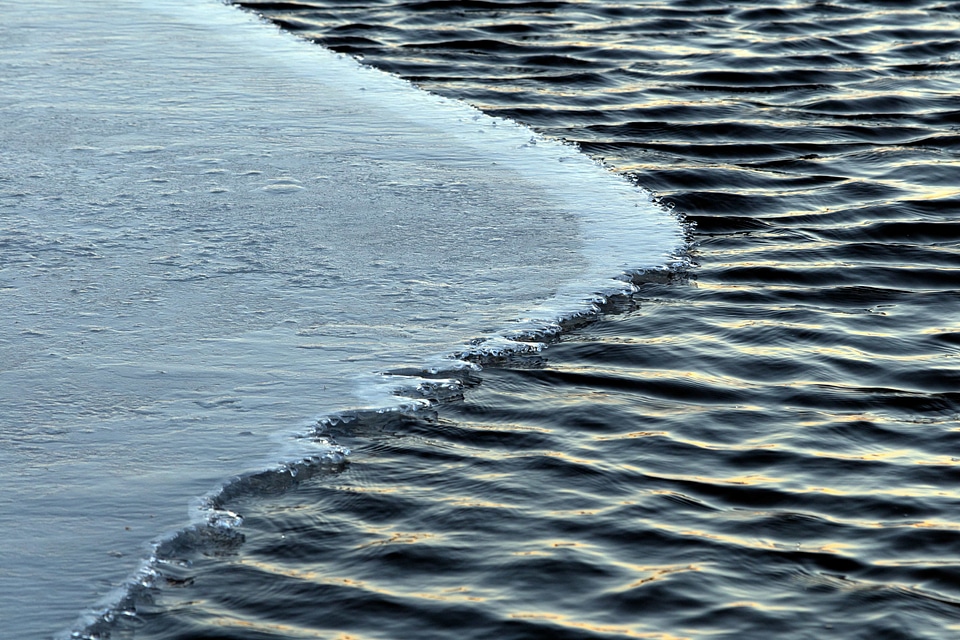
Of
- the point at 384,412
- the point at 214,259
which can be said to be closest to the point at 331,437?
the point at 384,412

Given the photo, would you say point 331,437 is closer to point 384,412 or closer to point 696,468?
point 384,412

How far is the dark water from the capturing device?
3006 millimetres

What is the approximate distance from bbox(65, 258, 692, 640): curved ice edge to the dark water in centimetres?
2

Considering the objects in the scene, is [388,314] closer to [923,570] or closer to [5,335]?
[5,335]

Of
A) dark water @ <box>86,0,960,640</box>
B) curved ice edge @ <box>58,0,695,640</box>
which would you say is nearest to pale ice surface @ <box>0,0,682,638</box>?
curved ice edge @ <box>58,0,695,640</box>

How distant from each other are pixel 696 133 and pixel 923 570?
12.6 ft

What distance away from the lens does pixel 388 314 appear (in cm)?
442

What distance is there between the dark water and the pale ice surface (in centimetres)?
20

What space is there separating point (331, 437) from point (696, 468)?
97 centimetres

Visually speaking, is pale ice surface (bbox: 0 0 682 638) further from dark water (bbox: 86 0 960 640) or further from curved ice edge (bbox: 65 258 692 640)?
dark water (bbox: 86 0 960 640)

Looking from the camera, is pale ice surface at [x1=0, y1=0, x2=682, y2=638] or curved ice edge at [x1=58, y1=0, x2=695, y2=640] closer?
curved ice edge at [x1=58, y1=0, x2=695, y2=640]

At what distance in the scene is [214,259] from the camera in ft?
15.5

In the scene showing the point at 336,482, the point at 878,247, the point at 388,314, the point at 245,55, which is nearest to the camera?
the point at 336,482

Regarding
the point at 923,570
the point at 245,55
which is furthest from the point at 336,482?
the point at 245,55
